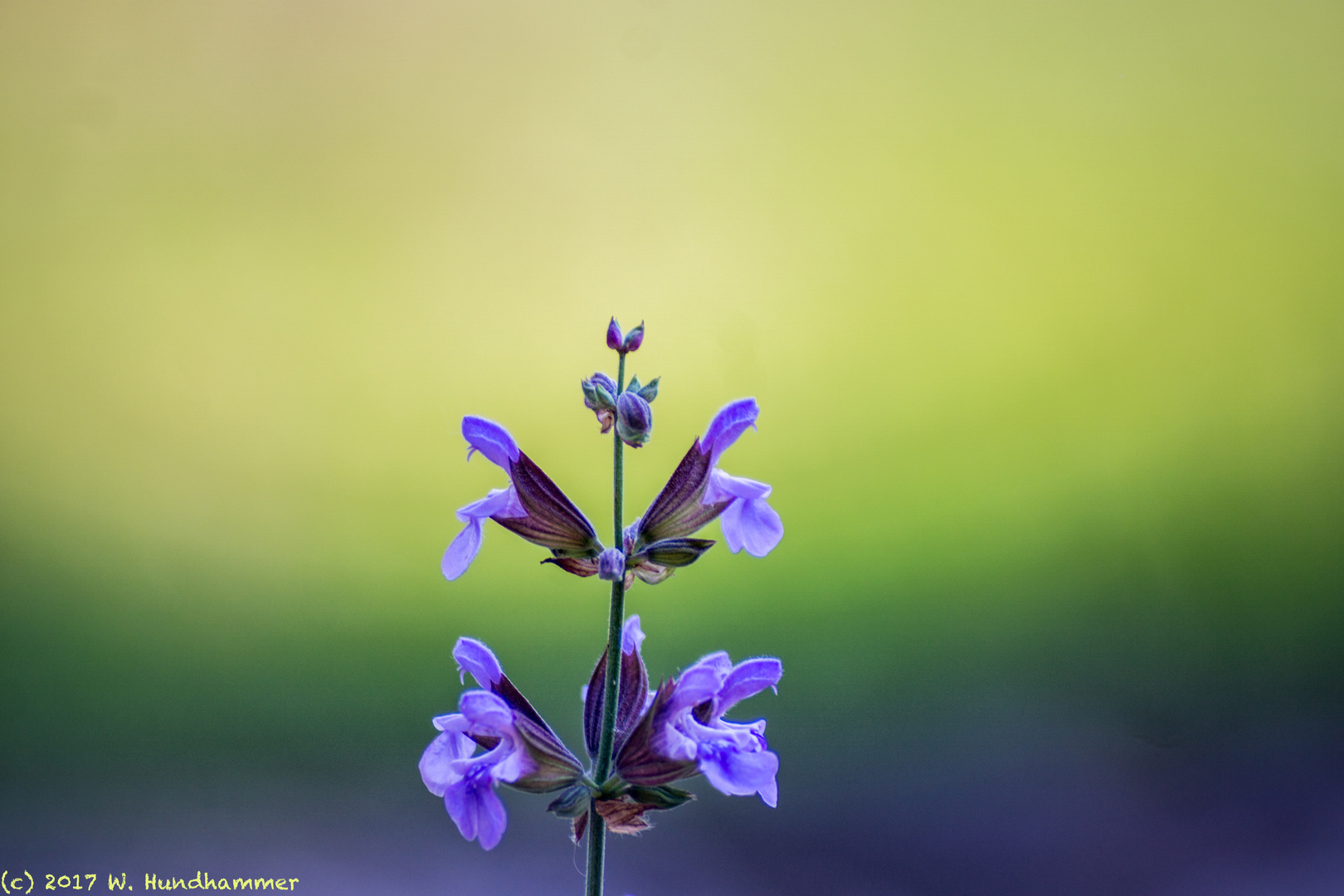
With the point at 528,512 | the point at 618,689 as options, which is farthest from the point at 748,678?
the point at 528,512

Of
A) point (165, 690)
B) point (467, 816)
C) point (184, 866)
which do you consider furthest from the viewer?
point (165, 690)

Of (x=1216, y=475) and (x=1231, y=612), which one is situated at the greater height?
(x=1216, y=475)

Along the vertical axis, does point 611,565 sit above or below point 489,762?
above

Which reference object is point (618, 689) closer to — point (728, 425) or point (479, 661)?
point (479, 661)

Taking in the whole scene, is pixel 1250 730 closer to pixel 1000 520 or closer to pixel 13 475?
pixel 1000 520

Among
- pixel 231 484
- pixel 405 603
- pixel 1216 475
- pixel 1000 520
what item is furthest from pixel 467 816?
A: pixel 1216 475

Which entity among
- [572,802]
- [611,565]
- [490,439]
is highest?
[490,439]

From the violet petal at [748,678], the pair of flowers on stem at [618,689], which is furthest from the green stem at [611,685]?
the violet petal at [748,678]
